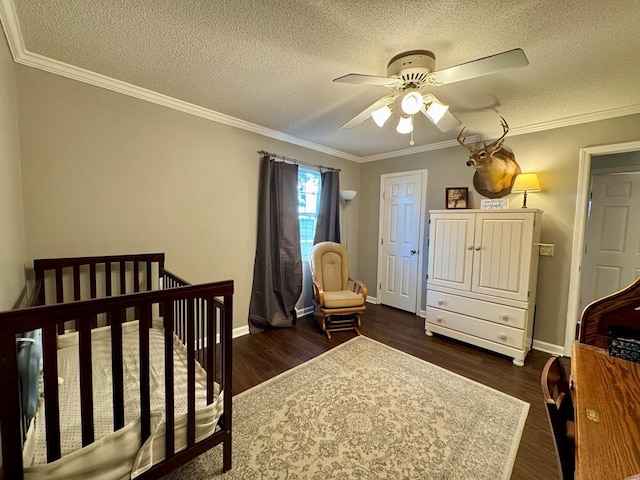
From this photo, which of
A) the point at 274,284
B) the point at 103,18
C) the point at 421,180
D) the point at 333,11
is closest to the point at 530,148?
the point at 421,180

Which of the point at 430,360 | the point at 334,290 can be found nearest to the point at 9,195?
the point at 334,290

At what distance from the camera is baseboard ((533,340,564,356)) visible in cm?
272

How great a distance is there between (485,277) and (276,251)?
2.27 m

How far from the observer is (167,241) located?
2459mm

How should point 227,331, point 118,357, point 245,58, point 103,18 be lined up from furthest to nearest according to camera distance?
point 245,58
point 103,18
point 227,331
point 118,357

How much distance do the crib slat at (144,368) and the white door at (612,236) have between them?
15.1 ft

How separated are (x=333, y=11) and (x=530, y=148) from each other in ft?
8.61

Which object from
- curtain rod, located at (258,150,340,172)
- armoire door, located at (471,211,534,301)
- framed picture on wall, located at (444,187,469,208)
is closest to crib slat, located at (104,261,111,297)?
curtain rod, located at (258,150,340,172)

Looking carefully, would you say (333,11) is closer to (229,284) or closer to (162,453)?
(229,284)

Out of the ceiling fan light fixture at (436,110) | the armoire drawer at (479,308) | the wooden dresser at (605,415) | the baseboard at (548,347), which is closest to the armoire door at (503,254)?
the armoire drawer at (479,308)

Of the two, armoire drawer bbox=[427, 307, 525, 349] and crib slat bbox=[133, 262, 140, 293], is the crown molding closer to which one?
crib slat bbox=[133, 262, 140, 293]

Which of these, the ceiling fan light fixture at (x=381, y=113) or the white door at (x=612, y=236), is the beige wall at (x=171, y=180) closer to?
the white door at (x=612, y=236)

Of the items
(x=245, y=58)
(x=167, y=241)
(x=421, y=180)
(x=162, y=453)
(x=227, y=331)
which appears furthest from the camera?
(x=421, y=180)

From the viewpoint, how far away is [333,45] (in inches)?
62.9
